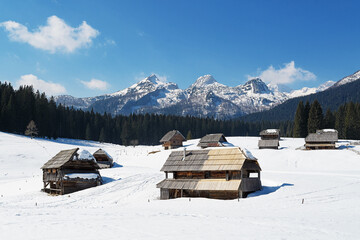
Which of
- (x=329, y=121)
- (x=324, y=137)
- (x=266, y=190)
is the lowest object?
(x=266, y=190)

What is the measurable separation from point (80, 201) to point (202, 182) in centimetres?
1248

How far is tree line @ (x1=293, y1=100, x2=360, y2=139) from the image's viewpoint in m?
93.7

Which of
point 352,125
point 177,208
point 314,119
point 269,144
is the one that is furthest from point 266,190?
point 352,125

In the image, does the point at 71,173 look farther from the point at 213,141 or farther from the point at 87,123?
the point at 87,123

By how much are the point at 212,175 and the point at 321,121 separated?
73682mm

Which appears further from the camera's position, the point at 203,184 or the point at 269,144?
the point at 269,144

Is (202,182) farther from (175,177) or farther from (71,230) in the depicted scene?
(71,230)

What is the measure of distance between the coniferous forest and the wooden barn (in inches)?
2691

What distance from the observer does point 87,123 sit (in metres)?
122

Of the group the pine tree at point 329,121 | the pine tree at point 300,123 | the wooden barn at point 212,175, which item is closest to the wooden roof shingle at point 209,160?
the wooden barn at point 212,175

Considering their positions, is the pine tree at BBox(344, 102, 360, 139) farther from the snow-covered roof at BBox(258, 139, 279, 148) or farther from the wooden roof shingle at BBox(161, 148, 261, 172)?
the wooden roof shingle at BBox(161, 148, 261, 172)

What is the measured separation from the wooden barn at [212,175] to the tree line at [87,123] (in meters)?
68.3

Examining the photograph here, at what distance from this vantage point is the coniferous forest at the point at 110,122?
8783 centimetres

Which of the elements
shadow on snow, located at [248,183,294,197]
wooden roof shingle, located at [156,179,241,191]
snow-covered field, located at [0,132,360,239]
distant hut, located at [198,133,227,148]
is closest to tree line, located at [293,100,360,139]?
distant hut, located at [198,133,227,148]
